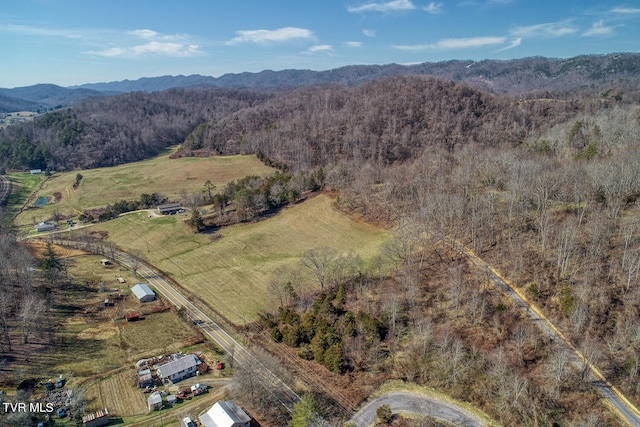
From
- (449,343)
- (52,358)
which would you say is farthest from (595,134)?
(52,358)

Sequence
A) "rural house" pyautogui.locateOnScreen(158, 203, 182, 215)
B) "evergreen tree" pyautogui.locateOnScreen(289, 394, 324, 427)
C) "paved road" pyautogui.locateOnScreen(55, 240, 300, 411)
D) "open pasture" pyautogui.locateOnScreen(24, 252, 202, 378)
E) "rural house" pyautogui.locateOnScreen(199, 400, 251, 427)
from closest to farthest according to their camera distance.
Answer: "evergreen tree" pyautogui.locateOnScreen(289, 394, 324, 427)
"rural house" pyautogui.locateOnScreen(199, 400, 251, 427)
"paved road" pyautogui.locateOnScreen(55, 240, 300, 411)
"open pasture" pyautogui.locateOnScreen(24, 252, 202, 378)
"rural house" pyautogui.locateOnScreen(158, 203, 182, 215)

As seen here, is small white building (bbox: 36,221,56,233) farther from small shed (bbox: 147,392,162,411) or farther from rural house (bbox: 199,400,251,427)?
rural house (bbox: 199,400,251,427)

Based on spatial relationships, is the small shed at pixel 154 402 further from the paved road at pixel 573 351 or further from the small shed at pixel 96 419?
the paved road at pixel 573 351

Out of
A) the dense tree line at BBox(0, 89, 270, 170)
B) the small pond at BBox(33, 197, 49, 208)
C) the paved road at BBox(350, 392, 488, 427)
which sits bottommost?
the paved road at BBox(350, 392, 488, 427)

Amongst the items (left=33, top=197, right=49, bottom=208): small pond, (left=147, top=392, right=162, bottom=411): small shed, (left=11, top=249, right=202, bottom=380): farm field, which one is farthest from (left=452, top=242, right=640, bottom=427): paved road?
(left=33, top=197, right=49, bottom=208): small pond

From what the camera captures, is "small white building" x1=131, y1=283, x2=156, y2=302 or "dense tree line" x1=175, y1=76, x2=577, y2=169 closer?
"small white building" x1=131, y1=283, x2=156, y2=302

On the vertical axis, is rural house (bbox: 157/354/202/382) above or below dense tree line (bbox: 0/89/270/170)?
below

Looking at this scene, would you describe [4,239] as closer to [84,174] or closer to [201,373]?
[201,373]

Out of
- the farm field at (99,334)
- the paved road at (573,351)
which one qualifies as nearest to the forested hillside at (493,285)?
the paved road at (573,351)

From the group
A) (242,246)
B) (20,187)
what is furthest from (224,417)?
(20,187)
